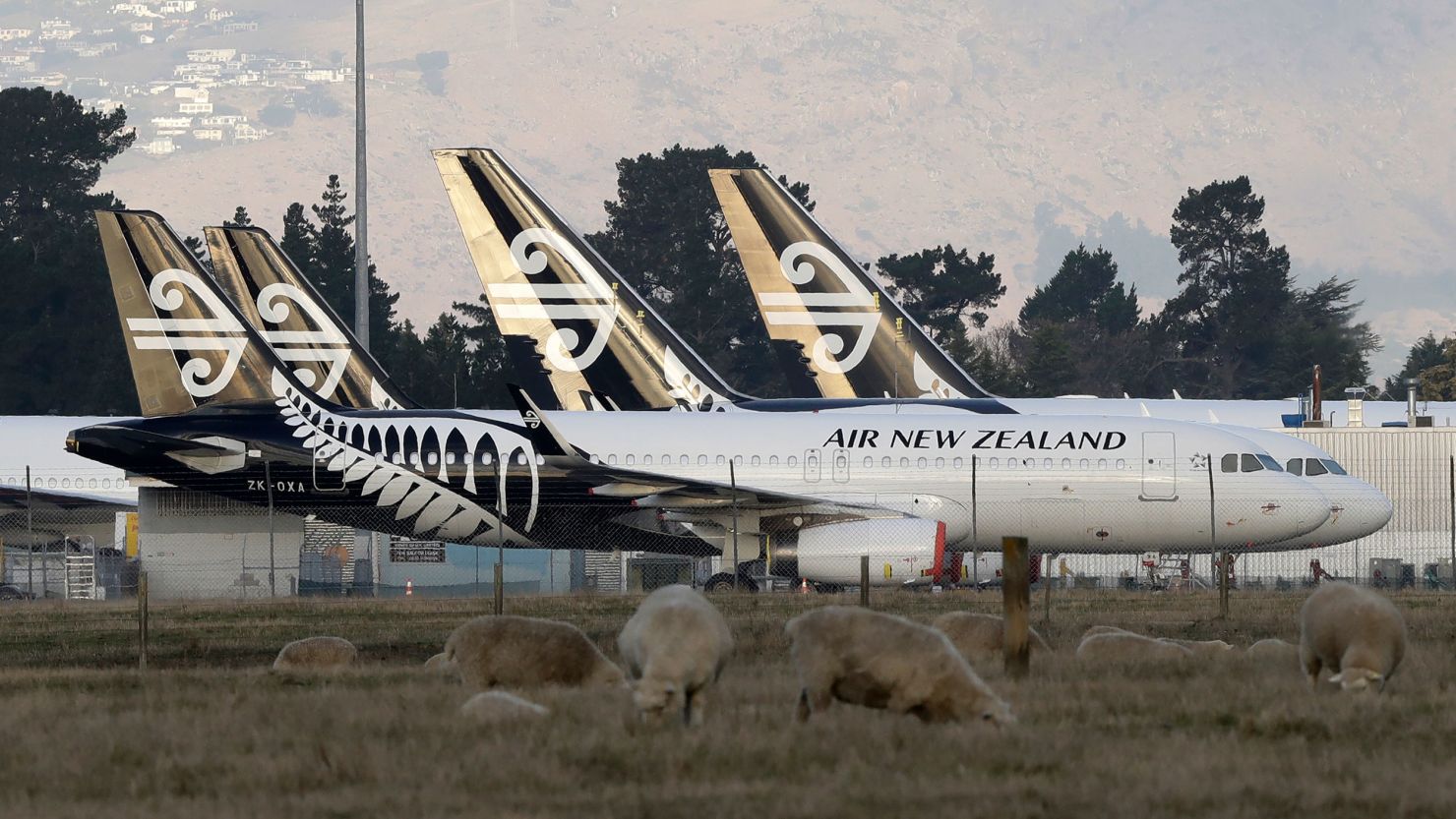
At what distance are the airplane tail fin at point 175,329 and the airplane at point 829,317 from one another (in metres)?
14.0

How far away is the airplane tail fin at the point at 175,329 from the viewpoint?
36.8m

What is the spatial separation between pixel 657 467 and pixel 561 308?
8.58m

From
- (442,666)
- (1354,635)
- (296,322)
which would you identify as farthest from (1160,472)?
(1354,635)

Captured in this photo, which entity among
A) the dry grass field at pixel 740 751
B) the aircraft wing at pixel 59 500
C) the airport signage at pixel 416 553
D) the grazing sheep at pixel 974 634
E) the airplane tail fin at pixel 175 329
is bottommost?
the dry grass field at pixel 740 751

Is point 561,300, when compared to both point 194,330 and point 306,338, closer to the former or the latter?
point 306,338

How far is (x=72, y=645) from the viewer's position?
22.4m

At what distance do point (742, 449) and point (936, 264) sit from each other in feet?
303

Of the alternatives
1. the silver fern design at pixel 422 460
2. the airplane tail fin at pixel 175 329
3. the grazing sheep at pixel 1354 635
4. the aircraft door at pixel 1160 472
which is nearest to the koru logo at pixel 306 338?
the airplane tail fin at pixel 175 329

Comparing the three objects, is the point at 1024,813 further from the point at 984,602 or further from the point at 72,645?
the point at 984,602

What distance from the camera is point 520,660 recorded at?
1497cm

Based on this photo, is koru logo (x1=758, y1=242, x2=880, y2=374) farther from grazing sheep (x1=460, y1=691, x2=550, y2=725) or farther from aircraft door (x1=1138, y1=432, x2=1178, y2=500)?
grazing sheep (x1=460, y1=691, x2=550, y2=725)

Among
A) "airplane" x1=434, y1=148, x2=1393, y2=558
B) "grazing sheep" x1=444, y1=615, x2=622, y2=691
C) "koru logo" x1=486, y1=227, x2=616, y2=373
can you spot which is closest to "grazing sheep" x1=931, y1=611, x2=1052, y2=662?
"grazing sheep" x1=444, y1=615, x2=622, y2=691

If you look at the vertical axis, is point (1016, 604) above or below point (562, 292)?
below

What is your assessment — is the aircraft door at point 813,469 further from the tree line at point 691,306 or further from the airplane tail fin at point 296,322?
the tree line at point 691,306
